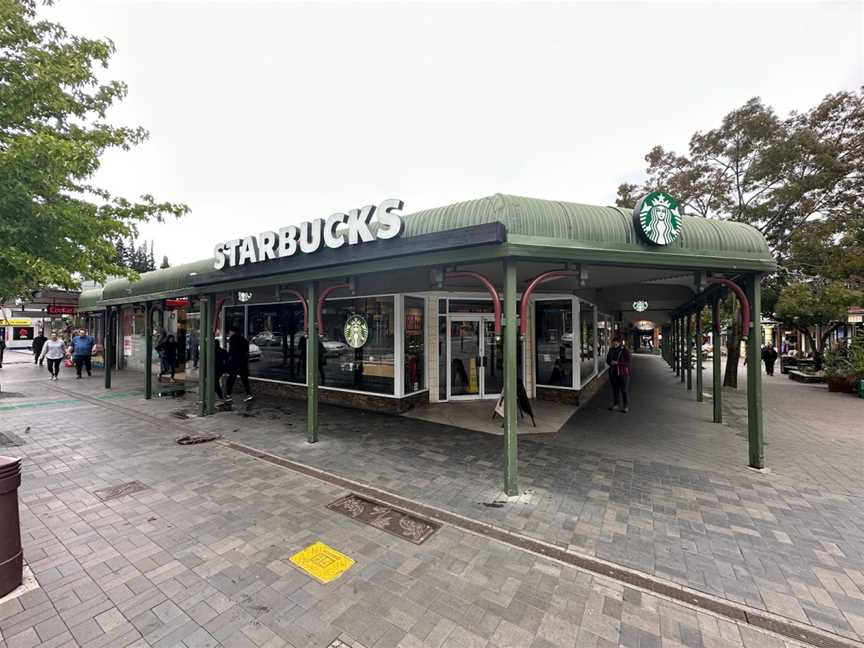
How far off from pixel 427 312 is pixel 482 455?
454 centimetres

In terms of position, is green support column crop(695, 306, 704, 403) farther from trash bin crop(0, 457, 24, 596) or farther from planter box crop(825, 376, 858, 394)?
trash bin crop(0, 457, 24, 596)

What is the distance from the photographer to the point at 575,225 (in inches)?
178

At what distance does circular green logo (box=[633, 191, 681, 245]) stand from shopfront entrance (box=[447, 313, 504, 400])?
5.56 metres

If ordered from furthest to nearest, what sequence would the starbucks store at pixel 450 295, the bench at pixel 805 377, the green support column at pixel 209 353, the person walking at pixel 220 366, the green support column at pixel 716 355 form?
the bench at pixel 805 377
the person walking at pixel 220 366
the green support column at pixel 209 353
the green support column at pixel 716 355
the starbucks store at pixel 450 295

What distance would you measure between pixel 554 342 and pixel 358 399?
556 centimetres

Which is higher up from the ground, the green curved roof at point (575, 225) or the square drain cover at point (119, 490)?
the green curved roof at point (575, 225)

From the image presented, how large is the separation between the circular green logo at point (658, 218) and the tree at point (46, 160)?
7.88 metres

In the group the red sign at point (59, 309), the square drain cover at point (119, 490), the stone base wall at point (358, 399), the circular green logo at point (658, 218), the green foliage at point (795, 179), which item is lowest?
the square drain cover at point (119, 490)

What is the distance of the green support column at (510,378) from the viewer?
4391 mm

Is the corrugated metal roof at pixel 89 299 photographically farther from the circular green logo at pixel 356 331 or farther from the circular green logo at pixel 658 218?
the circular green logo at pixel 658 218

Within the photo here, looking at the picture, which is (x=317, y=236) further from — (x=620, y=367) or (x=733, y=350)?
(x=733, y=350)

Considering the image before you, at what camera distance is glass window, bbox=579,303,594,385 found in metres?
10.5

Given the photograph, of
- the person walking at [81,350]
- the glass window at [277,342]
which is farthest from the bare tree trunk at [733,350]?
the person walking at [81,350]

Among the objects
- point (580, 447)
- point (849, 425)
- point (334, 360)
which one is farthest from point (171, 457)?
point (849, 425)
